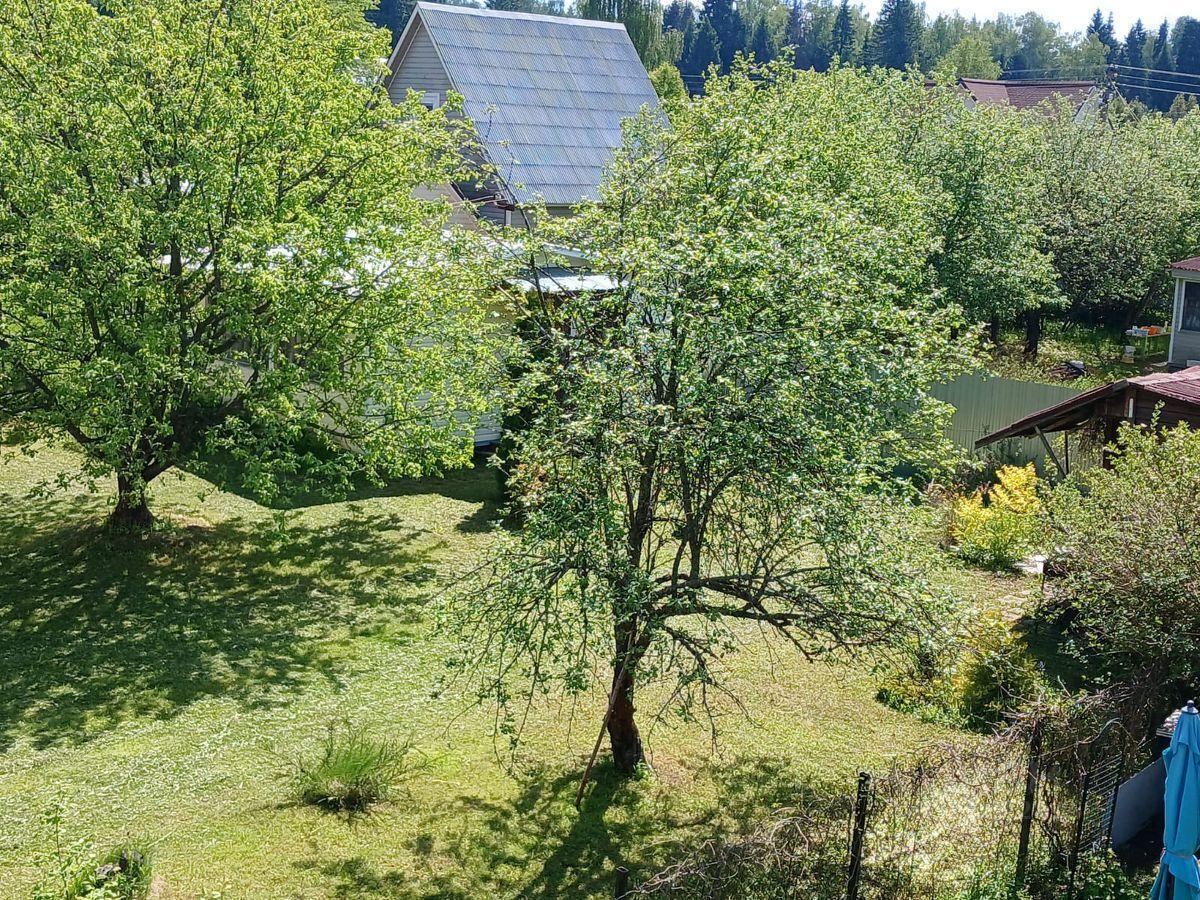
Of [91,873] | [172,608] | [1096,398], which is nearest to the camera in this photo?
[91,873]

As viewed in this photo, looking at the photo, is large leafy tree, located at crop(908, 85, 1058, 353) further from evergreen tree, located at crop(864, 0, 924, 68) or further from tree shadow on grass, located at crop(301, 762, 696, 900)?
evergreen tree, located at crop(864, 0, 924, 68)

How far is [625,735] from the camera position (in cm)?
1101

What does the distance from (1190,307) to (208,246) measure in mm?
24111

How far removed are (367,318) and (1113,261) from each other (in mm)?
27137

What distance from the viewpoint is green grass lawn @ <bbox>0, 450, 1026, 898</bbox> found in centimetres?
953

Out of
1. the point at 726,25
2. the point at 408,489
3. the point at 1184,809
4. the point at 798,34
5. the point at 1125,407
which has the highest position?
the point at 798,34

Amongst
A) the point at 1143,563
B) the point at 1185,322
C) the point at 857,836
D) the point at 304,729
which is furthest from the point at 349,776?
the point at 1185,322

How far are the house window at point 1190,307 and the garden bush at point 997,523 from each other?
1274cm

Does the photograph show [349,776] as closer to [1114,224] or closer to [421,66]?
[421,66]

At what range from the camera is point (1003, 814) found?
9633mm

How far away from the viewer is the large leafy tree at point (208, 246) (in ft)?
44.7

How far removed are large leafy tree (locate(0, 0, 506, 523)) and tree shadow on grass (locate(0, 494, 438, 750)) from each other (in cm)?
120

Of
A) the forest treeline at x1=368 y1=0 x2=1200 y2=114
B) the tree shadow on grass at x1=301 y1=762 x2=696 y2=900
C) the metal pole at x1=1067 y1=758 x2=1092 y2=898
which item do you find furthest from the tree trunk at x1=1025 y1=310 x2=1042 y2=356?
the forest treeline at x1=368 y1=0 x2=1200 y2=114

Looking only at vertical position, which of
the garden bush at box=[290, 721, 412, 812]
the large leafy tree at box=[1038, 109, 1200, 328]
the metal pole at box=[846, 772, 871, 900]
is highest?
the large leafy tree at box=[1038, 109, 1200, 328]
